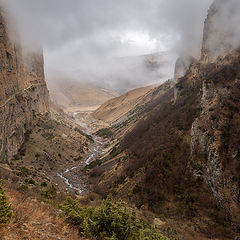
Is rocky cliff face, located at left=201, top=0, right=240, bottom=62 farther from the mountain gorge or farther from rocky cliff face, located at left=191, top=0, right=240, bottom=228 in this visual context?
rocky cliff face, located at left=191, top=0, right=240, bottom=228

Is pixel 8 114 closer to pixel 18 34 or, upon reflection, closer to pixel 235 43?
pixel 18 34

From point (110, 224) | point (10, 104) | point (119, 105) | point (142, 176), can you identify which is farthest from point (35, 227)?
point (119, 105)

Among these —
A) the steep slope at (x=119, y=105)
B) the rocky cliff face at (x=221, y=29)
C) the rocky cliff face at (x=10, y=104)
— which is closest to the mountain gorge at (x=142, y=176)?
the rocky cliff face at (x=10, y=104)

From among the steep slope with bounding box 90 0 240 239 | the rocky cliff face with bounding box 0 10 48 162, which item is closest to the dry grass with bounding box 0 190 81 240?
the steep slope with bounding box 90 0 240 239

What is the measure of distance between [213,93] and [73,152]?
35.5 m

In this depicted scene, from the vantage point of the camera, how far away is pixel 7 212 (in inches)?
193

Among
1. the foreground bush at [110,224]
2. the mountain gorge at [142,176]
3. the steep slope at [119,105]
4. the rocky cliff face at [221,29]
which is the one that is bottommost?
the foreground bush at [110,224]

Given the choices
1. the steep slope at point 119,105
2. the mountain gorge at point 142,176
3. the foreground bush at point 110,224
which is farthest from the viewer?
the steep slope at point 119,105

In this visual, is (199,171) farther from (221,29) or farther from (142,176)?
(221,29)

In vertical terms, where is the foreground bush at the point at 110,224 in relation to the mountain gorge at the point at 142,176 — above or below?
below

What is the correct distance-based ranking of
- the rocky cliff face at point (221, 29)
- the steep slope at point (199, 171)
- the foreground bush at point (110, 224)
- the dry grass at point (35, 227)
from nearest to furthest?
the dry grass at point (35, 227) → the foreground bush at point (110, 224) → the steep slope at point (199, 171) → the rocky cliff face at point (221, 29)

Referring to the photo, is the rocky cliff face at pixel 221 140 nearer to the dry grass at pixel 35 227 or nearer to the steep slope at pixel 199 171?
the steep slope at pixel 199 171

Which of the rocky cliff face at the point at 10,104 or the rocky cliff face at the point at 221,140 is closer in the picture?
the rocky cliff face at the point at 221,140

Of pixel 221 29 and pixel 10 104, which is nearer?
pixel 10 104
